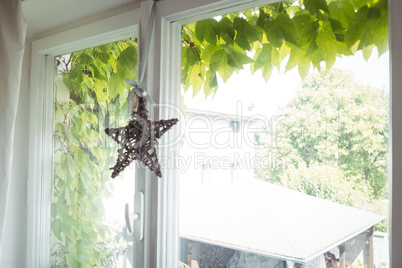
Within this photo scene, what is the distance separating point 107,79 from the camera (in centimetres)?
133

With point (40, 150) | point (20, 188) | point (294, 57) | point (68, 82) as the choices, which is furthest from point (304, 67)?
point (20, 188)

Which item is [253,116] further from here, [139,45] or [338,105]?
[139,45]

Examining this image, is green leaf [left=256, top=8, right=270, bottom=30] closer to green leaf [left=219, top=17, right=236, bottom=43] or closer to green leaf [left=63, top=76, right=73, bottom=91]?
green leaf [left=219, top=17, right=236, bottom=43]

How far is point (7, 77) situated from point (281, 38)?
978 mm

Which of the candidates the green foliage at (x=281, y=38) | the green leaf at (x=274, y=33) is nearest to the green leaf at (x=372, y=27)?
the green foliage at (x=281, y=38)

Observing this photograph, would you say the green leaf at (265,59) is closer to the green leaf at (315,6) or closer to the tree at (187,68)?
the tree at (187,68)

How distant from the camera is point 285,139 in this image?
955 mm

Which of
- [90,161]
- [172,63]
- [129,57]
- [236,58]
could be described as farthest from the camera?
[90,161]

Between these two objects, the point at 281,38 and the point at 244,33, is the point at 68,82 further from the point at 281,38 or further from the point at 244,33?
the point at 281,38

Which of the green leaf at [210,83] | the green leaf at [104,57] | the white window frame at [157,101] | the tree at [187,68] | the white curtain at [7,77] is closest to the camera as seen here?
the white window frame at [157,101]

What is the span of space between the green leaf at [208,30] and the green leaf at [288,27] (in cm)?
21

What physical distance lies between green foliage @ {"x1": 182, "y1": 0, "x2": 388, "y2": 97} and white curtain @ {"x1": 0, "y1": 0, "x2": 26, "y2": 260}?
24.9 inches

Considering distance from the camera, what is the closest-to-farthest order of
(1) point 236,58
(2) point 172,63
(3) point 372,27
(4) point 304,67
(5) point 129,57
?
(3) point 372,27, (4) point 304,67, (1) point 236,58, (2) point 172,63, (5) point 129,57

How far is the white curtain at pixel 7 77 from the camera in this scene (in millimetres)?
1224
